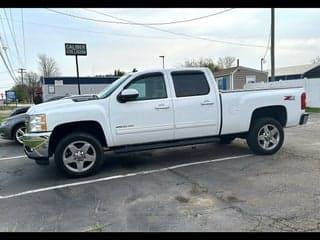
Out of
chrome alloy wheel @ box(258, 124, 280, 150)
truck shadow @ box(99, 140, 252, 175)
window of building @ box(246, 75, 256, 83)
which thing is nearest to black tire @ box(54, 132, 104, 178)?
truck shadow @ box(99, 140, 252, 175)

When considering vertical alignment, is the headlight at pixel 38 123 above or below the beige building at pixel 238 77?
below

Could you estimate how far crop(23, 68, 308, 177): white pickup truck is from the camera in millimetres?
5508

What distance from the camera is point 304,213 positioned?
3727 mm

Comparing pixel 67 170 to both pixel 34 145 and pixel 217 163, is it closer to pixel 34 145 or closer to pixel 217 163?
pixel 34 145

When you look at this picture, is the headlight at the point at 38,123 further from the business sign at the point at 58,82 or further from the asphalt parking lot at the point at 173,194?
the business sign at the point at 58,82

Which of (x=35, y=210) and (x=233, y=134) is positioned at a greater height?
(x=233, y=134)

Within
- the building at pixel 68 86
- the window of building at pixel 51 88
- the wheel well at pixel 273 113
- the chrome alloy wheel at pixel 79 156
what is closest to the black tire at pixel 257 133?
the wheel well at pixel 273 113

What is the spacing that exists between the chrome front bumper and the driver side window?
1.77m

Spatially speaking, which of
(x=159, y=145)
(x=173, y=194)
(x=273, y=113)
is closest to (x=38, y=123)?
(x=159, y=145)

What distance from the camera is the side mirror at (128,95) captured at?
Answer: 222 inches

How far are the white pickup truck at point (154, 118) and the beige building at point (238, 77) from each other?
89.4 feet

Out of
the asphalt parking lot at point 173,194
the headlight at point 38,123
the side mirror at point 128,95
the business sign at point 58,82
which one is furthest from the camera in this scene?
the business sign at point 58,82

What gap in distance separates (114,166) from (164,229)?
3187 mm

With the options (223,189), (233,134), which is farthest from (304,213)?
(233,134)
